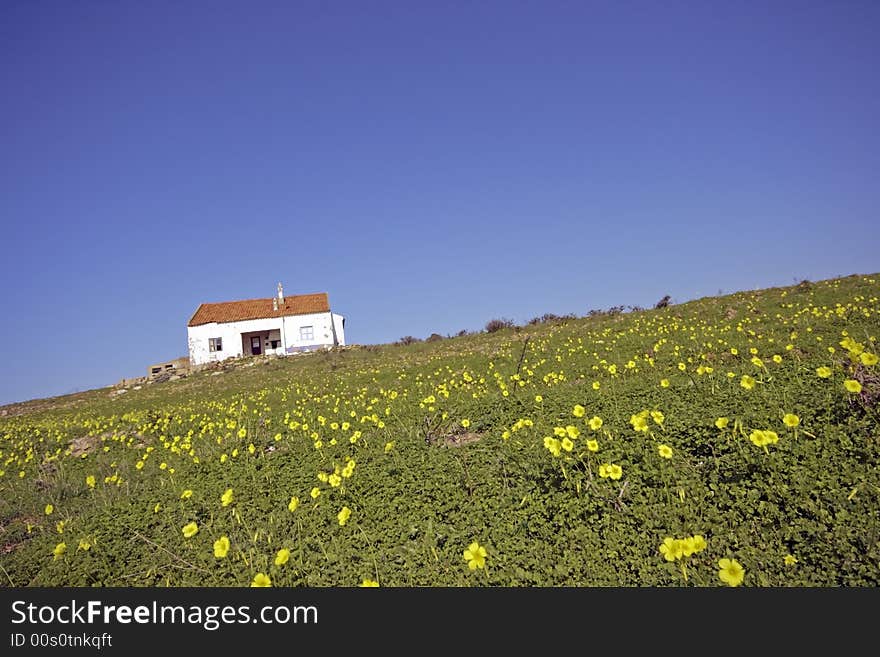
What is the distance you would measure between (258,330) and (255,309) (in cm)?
256

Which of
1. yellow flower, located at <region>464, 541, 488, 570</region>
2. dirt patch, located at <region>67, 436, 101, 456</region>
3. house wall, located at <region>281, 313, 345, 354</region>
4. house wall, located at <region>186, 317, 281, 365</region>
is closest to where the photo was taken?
yellow flower, located at <region>464, 541, 488, 570</region>

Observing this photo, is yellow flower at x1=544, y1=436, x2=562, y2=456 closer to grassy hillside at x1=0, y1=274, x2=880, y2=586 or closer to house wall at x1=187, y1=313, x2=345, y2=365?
grassy hillside at x1=0, y1=274, x2=880, y2=586

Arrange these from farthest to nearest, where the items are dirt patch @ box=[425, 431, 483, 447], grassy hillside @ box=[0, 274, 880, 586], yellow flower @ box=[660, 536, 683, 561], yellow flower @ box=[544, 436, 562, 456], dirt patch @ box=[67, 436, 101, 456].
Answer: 1. dirt patch @ box=[67, 436, 101, 456]
2. dirt patch @ box=[425, 431, 483, 447]
3. yellow flower @ box=[544, 436, 562, 456]
4. grassy hillside @ box=[0, 274, 880, 586]
5. yellow flower @ box=[660, 536, 683, 561]

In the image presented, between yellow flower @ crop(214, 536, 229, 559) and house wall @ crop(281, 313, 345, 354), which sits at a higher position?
house wall @ crop(281, 313, 345, 354)

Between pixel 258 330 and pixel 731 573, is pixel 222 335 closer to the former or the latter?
pixel 258 330

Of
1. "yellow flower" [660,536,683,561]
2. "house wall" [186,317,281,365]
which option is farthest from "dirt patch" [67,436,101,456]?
"house wall" [186,317,281,365]

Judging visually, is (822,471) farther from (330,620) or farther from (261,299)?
(261,299)

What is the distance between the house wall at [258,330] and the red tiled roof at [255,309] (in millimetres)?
441

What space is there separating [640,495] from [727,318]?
12193mm

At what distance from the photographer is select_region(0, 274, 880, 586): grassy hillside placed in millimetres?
3523

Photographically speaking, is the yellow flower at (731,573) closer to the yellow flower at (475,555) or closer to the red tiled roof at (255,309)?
the yellow flower at (475,555)

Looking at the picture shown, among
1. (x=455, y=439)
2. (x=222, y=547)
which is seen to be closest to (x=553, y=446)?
(x=455, y=439)

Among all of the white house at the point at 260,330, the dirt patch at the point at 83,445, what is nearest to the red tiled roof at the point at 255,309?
the white house at the point at 260,330

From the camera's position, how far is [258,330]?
41750mm
